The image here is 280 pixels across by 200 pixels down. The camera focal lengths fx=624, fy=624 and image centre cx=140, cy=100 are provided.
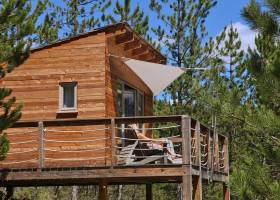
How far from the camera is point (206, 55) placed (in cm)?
2500

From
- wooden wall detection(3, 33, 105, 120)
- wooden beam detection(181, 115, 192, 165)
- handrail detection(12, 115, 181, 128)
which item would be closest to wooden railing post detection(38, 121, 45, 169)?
handrail detection(12, 115, 181, 128)

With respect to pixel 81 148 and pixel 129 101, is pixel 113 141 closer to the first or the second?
pixel 81 148

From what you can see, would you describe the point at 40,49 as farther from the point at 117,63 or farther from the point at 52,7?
the point at 52,7

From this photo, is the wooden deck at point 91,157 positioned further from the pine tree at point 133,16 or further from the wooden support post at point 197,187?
the pine tree at point 133,16

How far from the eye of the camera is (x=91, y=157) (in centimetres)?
1217

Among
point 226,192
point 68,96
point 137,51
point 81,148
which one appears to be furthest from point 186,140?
point 137,51

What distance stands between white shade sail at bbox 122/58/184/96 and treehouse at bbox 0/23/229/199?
0.03 m

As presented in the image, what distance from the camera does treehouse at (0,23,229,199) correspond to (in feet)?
37.6

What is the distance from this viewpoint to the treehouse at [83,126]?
1145 centimetres

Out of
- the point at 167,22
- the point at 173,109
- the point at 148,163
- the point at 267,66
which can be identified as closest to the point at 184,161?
the point at 148,163

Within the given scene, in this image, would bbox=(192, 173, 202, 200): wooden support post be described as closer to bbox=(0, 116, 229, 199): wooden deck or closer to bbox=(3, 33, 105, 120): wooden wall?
bbox=(0, 116, 229, 199): wooden deck

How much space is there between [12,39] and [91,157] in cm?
287

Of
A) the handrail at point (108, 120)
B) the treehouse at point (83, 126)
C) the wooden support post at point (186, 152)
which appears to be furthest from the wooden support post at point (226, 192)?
the handrail at point (108, 120)

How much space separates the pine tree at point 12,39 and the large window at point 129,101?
235 cm
